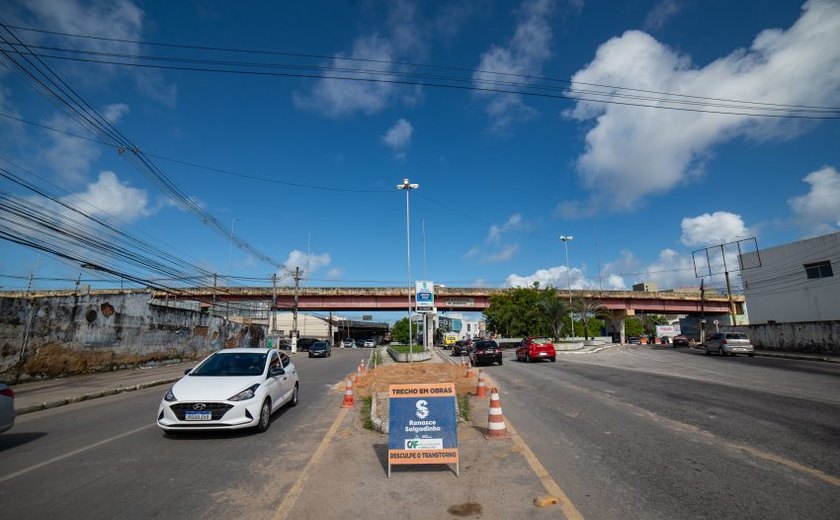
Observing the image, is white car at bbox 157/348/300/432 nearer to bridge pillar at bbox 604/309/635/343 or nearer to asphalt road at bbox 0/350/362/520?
asphalt road at bbox 0/350/362/520

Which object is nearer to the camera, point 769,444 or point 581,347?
point 769,444

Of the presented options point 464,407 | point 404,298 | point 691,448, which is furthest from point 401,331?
point 691,448

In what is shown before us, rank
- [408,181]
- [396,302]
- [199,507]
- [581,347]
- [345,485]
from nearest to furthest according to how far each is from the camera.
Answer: [199,507] < [345,485] < [408,181] < [581,347] < [396,302]

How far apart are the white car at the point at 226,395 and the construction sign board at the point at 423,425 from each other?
10.1 feet

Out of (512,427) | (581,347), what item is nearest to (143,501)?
(512,427)

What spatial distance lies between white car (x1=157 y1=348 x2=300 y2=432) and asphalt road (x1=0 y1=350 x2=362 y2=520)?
31 centimetres

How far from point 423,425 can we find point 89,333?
859 inches

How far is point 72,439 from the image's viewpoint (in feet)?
25.0

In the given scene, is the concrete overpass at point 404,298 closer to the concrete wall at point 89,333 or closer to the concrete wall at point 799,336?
the concrete wall at point 799,336

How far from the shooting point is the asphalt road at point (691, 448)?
4.21 m

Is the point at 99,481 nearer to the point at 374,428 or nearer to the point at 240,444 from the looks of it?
the point at 240,444

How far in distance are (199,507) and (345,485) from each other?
1.51 meters

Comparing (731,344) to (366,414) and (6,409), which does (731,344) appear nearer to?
(366,414)

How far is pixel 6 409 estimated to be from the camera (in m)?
7.05
